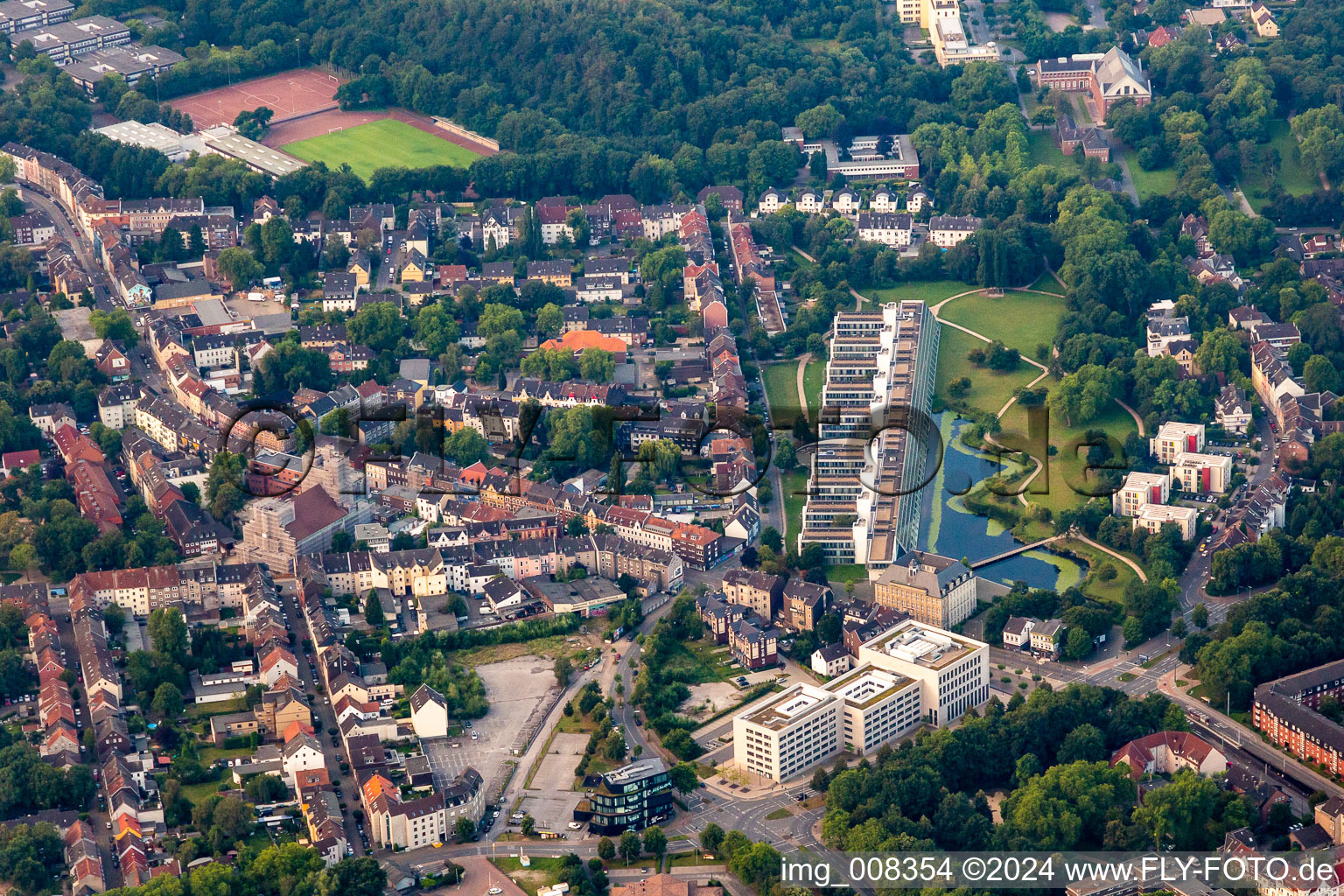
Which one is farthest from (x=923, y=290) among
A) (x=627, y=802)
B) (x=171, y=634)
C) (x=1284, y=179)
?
(x=627, y=802)

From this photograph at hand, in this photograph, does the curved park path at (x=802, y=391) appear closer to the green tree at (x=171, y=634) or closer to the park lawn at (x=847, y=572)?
the park lawn at (x=847, y=572)

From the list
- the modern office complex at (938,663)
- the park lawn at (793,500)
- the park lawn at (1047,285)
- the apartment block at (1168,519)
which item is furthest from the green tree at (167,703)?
the park lawn at (1047,285)

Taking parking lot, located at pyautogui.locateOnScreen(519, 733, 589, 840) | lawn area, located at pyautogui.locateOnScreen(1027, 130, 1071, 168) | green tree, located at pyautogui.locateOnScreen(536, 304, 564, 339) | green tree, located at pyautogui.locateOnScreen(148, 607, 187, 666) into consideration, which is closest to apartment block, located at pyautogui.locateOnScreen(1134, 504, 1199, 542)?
parking lot, located at pyautogui.locateOnScreen(519, 733, 589, 840)

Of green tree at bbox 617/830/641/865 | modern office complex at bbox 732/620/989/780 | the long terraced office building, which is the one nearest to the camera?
green tree at bbox 617/830/641/865

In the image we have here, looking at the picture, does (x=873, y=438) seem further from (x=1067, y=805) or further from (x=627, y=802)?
(x=627, y=802)

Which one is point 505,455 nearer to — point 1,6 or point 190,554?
point 190,554

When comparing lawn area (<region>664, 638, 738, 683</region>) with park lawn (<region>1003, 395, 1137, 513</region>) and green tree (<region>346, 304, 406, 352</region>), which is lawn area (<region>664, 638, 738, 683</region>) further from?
green tree (<region>346, 304, 406, 352</region>)
